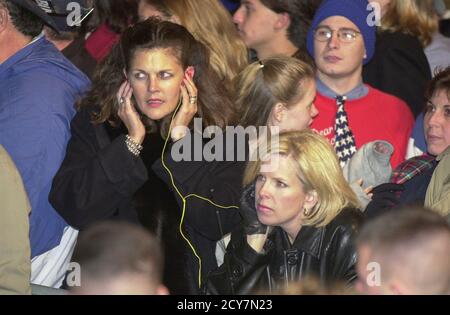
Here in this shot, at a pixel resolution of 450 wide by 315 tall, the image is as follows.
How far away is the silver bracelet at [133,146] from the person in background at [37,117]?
0.32m

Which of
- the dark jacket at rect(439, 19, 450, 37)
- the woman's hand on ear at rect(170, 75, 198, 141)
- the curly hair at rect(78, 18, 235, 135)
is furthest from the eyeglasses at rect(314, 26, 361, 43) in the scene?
the dark jacket at rect(439, 19, 450, 37)

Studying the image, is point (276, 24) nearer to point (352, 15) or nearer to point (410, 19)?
point (352, 15)

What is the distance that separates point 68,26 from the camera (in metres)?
5.72

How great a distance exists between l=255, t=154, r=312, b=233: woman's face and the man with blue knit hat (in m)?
0.94

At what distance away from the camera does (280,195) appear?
15.9ft

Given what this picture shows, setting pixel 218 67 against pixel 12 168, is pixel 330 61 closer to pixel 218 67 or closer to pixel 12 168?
pixel 218 67

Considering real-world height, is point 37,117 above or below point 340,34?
below

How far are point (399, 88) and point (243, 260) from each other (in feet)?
6.37

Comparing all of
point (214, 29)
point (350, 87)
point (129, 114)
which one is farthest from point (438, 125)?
point (129, 114)

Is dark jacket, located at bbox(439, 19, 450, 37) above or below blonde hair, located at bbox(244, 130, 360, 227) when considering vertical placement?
above

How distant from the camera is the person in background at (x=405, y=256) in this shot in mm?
3770

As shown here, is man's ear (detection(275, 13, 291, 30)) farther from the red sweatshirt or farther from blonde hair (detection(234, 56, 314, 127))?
blonde hair (detection(234, 56, 314, 127))

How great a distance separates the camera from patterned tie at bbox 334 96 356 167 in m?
5.69

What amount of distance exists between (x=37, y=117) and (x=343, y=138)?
165cm
